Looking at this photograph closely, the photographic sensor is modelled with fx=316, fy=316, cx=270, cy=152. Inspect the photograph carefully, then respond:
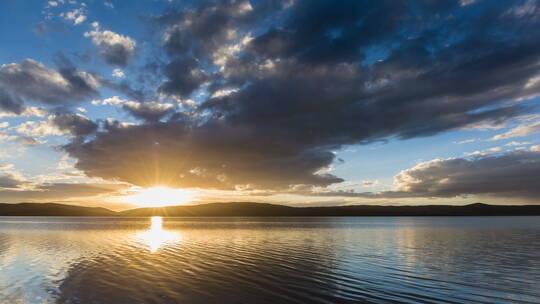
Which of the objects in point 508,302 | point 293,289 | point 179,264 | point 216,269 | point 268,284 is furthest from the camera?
point 179,264

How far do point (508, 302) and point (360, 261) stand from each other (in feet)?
48.6

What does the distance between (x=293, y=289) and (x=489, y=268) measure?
Result: 61.9 feet

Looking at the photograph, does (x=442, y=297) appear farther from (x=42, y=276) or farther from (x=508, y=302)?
(x=42, y=276)

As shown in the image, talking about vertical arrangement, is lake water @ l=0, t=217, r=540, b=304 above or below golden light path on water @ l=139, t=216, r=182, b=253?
above

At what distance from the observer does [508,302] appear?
16.9m

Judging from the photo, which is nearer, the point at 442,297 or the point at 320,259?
the point at 442,297

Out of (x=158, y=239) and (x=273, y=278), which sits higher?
(x=273, y=278)

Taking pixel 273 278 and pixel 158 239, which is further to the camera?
pixel 158 239

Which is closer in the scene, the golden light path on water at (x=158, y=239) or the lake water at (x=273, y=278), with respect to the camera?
the lake water at (x=273, y=278)

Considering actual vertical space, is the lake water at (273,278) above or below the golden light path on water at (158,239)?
above

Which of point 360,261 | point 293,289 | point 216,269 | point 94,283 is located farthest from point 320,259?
point 94,283

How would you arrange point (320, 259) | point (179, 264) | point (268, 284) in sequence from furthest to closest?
point (320, 259) → point (179, 264) → point (268, 284)

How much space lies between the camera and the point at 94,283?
71.5ft

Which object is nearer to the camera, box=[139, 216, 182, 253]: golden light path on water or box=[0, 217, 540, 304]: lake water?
box=[0, 217, 540, 304]: lake water
